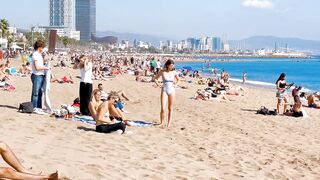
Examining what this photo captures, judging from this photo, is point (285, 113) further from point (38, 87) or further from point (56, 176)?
point (56, 176)

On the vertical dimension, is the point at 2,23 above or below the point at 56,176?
above

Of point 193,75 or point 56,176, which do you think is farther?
point 193,75

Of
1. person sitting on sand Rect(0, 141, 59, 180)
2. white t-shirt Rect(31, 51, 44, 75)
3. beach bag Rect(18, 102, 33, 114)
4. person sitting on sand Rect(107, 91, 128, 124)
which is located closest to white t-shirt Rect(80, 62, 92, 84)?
person sitting on sand Rect(107, 91, 128, 124)

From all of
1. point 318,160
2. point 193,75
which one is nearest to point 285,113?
point 318,160

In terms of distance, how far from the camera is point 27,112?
9.70 m

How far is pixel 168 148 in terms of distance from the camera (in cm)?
755

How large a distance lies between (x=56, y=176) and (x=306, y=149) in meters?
5.39

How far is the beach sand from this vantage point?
19.4ft

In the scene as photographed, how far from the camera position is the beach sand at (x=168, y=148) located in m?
5.93

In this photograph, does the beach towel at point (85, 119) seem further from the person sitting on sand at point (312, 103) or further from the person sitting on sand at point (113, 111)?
the person sitting on sand at point (312, 103)

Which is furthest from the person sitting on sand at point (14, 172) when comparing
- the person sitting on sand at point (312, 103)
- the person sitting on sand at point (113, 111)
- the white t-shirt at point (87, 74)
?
the person sitting on sand at point (312, 103)

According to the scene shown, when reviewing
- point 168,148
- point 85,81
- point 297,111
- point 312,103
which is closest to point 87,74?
point 85,81

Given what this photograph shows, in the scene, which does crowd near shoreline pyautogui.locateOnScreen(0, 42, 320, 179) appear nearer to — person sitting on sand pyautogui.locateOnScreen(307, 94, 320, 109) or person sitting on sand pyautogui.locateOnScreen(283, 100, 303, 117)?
person sitting on sand pyautogui.locateOnScreen(283, 100, 303, 117)

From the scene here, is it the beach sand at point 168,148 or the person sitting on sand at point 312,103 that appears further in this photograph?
the person sitting on sand at point 312,103
